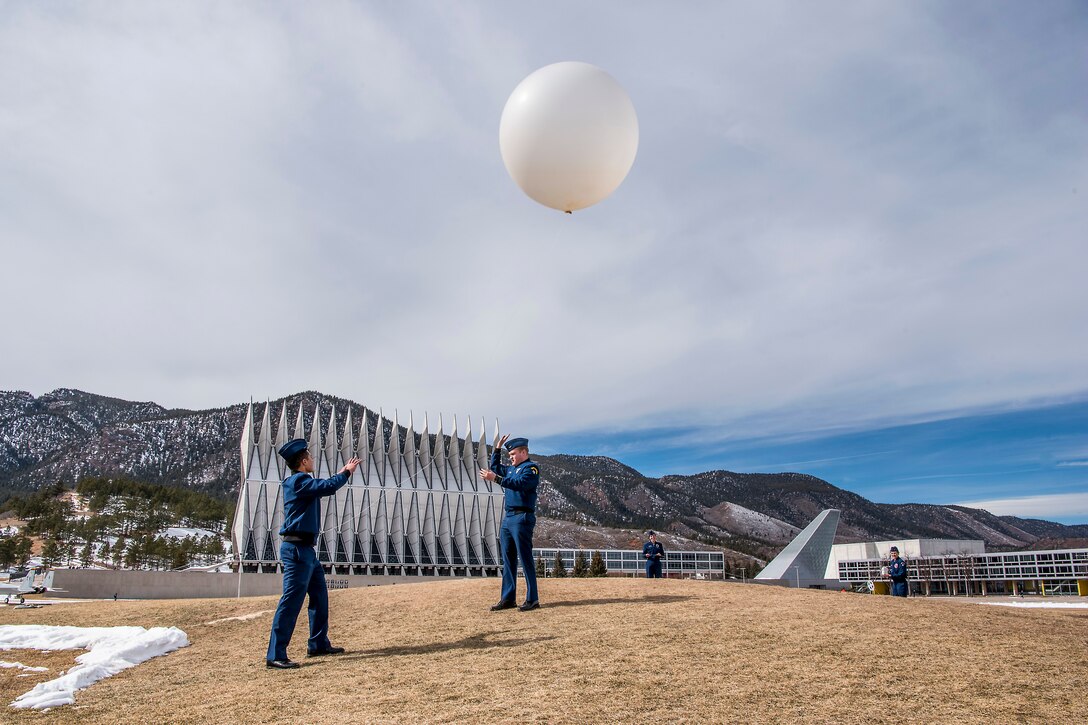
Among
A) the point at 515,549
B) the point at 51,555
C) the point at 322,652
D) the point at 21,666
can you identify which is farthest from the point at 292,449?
the point at 51,555

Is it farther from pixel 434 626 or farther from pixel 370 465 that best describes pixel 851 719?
pixel 370 465

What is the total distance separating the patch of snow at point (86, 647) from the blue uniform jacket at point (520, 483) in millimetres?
5656

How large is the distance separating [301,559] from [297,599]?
0.48m

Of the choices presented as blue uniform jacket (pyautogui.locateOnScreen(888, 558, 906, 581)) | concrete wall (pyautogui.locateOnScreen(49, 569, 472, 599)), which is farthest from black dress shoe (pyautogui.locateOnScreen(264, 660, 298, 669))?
concrete wall (pyautogui.locateOnScreen(49, 569, 472, 599))

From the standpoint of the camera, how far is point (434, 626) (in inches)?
409

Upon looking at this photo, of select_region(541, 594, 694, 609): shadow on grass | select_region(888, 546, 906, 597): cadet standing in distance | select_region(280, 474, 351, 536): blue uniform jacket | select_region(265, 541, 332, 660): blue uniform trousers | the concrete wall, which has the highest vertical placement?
select_region(280, 474, 351, 536): blue uniform jacket

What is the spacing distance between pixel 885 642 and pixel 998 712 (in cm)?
256

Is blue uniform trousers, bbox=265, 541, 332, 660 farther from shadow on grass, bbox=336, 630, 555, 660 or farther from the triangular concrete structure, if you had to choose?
the triangular concrete structure

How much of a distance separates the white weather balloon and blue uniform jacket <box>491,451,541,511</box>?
14.4ft

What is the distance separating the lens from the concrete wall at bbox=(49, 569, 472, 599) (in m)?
44.0

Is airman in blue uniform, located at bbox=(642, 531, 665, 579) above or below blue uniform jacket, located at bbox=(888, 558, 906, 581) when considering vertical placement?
above

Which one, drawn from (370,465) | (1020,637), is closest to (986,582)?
(370,465)

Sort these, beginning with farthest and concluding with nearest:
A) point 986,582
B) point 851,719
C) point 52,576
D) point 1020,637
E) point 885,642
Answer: point 986,582 < point 52,576 < point 1020,637 < point 885,642 < point 851,719

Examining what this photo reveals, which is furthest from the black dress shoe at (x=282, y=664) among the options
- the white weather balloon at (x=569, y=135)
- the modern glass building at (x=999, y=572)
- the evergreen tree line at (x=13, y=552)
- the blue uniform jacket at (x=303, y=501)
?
the evergreen tree line at (x=13, y=552)
